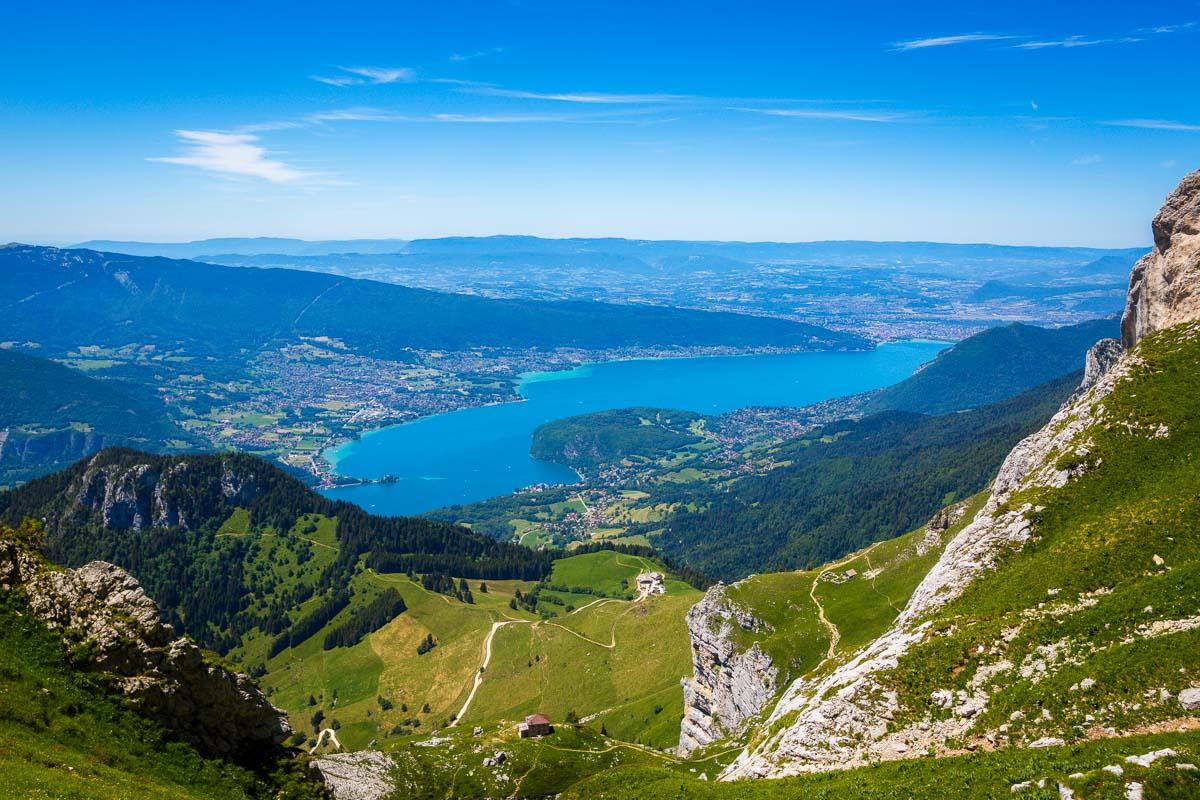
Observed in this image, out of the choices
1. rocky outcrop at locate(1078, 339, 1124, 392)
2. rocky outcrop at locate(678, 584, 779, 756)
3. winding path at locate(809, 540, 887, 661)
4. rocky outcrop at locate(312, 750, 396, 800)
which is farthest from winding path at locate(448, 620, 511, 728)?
rocky outcrop at locate(1078, 339, 1124, 392)

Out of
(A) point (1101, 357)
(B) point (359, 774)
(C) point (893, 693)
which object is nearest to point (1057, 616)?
(C) point (893, 693)

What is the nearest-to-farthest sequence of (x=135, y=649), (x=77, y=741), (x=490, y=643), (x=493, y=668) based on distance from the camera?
1. (x=77, y=741)
2. (x=135, y=649)
3. (x=493, y=668)
4. (x=490, y=643)

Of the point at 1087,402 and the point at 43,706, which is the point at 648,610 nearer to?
the point at 1087,402

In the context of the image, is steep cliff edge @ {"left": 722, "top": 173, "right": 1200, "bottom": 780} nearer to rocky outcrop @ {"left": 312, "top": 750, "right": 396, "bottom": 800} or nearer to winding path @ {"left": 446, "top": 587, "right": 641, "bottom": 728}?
rocky outcrop @ {"left": 312, "top": 750, "right": 396, "bottom": 800}

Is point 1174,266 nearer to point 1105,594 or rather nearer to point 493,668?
point 1105,594

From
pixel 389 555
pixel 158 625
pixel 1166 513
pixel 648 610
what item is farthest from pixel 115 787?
pixel 389 555
